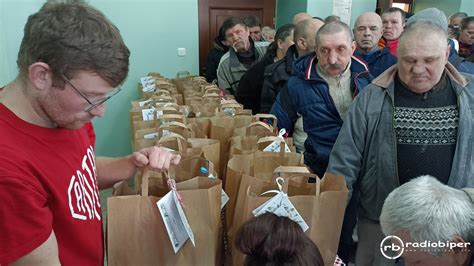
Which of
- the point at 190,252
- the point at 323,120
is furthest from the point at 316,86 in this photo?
the point at 190,252

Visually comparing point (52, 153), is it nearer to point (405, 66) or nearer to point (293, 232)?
point (293, 232)

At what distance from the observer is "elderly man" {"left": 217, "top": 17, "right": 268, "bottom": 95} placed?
10.7 ft

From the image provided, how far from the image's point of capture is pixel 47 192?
767 mm

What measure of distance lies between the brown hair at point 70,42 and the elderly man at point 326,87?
1.31 metres

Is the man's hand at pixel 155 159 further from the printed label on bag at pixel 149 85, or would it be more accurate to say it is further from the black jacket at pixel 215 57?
the black jacket at pixel 215 57

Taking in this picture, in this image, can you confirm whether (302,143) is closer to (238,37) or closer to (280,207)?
(280,207)

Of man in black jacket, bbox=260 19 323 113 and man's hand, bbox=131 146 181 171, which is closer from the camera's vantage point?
man's hand, bbox=131 146 181 171

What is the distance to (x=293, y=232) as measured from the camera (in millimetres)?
829

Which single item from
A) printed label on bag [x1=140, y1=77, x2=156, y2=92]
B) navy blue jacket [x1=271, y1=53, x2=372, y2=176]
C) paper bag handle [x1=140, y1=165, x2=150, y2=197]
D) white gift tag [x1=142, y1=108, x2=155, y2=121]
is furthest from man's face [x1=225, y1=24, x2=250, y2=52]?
paper bag handle [x1=140, y1=165, x2=150, y2=197]

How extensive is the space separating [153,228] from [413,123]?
3.49 feet

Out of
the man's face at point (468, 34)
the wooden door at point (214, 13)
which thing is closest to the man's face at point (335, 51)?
the man's face at point (468, 34)

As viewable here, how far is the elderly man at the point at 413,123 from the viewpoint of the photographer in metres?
1.40

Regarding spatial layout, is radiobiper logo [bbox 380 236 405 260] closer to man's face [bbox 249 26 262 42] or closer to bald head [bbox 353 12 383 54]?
bald head [bbox 353 12 383 54]

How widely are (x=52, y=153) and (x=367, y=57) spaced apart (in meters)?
2.58
